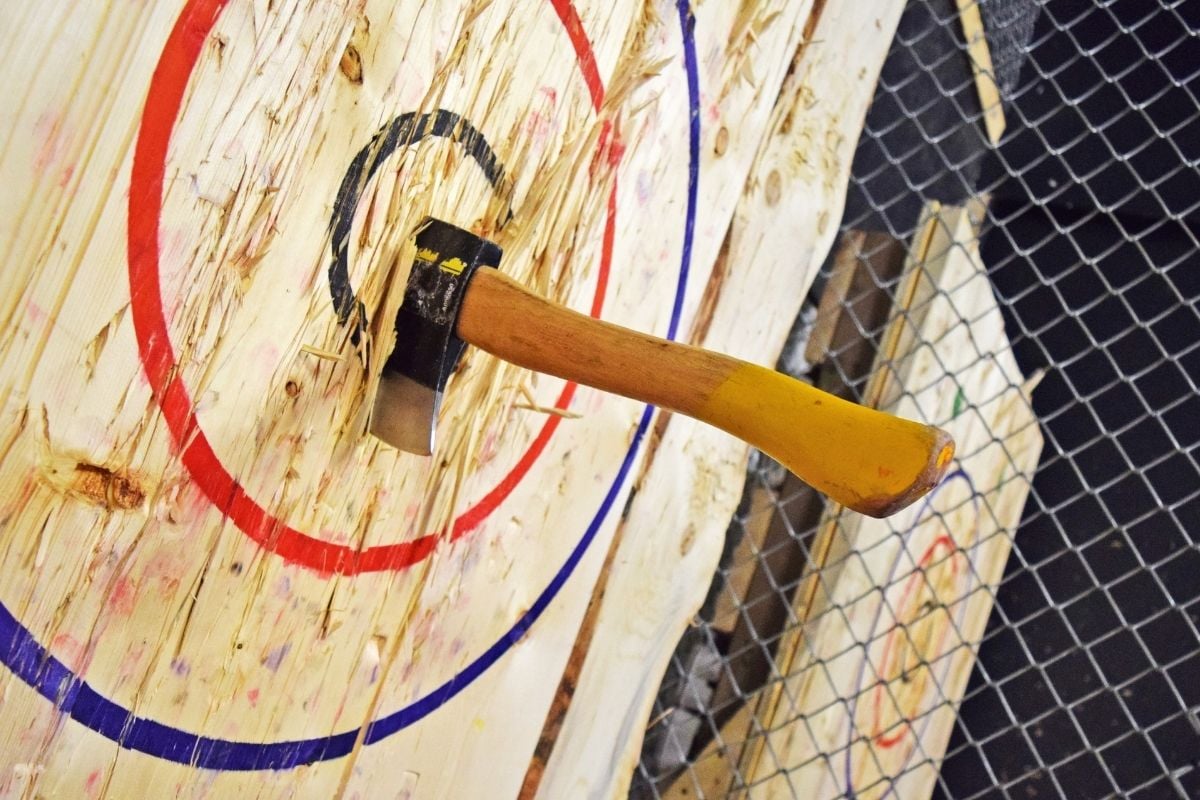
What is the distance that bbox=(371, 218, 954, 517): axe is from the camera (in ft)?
1.63

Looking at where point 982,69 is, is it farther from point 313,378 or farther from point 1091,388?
point 313,378

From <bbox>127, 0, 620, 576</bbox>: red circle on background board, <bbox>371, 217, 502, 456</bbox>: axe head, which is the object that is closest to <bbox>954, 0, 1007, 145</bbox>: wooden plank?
<bbox>371, 217, 502, 456</bbox>: axe head

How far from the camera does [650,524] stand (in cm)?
102

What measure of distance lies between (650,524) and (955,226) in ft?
2.52

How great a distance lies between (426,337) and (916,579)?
1.14 meters

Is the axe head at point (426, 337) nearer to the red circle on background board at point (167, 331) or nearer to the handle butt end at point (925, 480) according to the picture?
the red circle on background board at point (167, 331)

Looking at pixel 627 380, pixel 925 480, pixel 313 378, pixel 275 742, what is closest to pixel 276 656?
pixel 275 742

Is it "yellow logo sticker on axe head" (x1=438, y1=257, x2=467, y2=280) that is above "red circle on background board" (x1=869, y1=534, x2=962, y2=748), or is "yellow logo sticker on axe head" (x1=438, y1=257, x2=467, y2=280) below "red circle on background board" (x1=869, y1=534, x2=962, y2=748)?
above

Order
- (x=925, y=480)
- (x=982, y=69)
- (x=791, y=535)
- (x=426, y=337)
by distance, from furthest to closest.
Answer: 1. (x=982, y=69)
2. (x=791, y=535)
3. (x=426, y=337)
4. (x=925, y=480)

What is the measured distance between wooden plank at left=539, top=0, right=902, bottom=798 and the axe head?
15.9 inches

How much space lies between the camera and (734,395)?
53cm

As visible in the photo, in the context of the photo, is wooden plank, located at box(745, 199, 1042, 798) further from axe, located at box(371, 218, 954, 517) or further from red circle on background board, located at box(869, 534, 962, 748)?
Result: axe, located at box(371, 218, 954, 517)

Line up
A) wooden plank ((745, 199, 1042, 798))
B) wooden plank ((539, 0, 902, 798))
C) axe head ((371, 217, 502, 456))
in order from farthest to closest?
wooden plank ((745, 199, 1042, 798)) → wooden plank ((539, 0, 902, 798)) → axe head ((371, 217, 502, 456))

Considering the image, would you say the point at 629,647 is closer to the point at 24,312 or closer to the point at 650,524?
the point at 650,524
